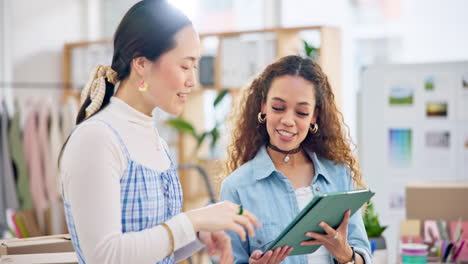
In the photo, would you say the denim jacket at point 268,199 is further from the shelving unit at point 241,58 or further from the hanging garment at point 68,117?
the hanging garment at point 68,117

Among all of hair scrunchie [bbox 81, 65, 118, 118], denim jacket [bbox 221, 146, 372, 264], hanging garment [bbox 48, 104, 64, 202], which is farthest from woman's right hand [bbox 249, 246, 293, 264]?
hanging garment [bbox 48, 104, 64, 202]

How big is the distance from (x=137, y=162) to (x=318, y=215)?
455 millimetres

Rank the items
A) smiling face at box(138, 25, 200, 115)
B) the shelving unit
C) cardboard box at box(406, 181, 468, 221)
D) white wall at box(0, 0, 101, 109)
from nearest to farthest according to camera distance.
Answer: smiling face at box(138, 25, 200, 115)
cardboard box at box(406, 181, 468, 221)
the shelving unit
white wall at box(0, 0, 101, 109)

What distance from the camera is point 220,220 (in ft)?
3.59

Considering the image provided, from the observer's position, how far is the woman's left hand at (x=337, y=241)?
1.43 metres

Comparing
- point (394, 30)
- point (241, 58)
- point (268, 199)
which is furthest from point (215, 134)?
point (268, 199)

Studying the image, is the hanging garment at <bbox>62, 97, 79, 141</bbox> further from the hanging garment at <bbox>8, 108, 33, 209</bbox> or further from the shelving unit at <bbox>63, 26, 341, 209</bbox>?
the shelving unit at <bbox>63, 26, 341, 209</bbox>

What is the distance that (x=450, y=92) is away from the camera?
284 centimetres

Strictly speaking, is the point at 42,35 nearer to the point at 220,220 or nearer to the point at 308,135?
the point at 308,135

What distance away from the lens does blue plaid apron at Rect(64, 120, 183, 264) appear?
3.71ft

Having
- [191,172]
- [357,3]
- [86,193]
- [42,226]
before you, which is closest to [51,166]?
[42,226]

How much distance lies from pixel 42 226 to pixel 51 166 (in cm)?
84

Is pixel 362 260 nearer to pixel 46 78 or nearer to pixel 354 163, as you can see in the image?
pixel 354 163

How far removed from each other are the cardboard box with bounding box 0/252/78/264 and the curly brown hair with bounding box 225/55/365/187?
65cm
